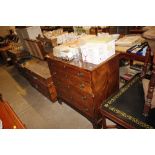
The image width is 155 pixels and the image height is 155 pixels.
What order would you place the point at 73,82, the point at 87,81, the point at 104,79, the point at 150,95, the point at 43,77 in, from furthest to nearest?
the point at 43,77, the point at 73,82, the point at 104,79, the point at 87,81, the point at 150,95

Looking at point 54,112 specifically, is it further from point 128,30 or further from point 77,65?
point 128,30

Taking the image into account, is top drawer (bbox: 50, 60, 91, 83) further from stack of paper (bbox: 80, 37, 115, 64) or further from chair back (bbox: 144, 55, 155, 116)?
chair back (bbox: 144, 55, 155, 116)

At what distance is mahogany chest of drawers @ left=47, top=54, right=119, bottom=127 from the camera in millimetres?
1876

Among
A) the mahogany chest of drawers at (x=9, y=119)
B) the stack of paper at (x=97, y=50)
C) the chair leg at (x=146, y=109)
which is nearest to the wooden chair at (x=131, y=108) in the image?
the chair leg at (x=146, y=109)

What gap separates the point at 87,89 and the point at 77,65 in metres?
0.33

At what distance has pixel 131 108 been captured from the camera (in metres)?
1.71

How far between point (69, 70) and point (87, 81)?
1.05 ft

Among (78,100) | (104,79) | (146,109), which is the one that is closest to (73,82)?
(78,100)

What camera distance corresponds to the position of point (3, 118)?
5.58 feet

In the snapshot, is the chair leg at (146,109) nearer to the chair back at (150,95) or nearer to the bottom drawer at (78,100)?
the chair back at (150,95)

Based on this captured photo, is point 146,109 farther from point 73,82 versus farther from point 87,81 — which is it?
point 73,82

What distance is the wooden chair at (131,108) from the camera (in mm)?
1504
